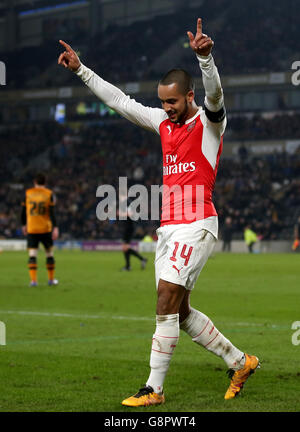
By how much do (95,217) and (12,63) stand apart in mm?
21416

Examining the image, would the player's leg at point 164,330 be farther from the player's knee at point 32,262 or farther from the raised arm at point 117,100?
the player's knee at point 32,262

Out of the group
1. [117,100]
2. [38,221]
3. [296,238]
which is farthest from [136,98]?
[117,100]

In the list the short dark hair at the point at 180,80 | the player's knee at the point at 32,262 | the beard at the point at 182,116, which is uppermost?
the short dark hair at the point at 180,80

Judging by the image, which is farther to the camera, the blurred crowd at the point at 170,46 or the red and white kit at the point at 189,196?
the blurred crowd at the point at 170,46

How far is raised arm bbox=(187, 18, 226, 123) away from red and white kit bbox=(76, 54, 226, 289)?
11 mm

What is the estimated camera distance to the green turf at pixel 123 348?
20.1 ft

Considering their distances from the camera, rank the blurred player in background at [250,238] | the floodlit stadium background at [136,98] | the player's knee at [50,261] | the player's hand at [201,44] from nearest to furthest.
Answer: the player's hand at [201,44], the player's knee at [50,261], the blurred player in background at [250,238], the floodlit stadium background at [136,98]

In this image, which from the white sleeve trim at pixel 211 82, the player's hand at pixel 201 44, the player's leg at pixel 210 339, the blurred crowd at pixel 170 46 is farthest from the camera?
the blurred crowd at pixel 170 46

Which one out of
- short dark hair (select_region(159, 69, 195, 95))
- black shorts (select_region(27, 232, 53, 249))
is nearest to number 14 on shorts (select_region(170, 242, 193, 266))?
short dark hair (select_region(159, 69, 195, 95))

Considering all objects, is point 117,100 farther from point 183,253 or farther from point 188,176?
point 183,253

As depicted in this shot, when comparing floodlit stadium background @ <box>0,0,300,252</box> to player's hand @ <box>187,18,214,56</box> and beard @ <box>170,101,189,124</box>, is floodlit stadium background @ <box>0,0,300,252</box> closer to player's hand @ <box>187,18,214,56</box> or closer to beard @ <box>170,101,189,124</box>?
beard @ <box>170,101,189,124</box>

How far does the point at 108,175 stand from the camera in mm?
54812

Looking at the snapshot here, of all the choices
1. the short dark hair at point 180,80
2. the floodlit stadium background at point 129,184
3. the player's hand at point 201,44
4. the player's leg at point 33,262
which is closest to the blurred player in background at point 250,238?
the floodlit stadium background at point 129,184

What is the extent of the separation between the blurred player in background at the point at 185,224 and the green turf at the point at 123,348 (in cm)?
31
